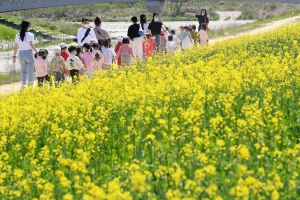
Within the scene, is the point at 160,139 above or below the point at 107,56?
above

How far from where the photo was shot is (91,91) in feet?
37.4

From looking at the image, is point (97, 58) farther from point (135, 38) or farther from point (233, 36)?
point (233, 36)

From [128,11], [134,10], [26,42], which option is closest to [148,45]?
[26,42]

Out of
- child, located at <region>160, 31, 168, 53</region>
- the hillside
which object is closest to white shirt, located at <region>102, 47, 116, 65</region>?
child, located at <region>160, 31, 168, 53</region>

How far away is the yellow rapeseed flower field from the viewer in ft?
20.5

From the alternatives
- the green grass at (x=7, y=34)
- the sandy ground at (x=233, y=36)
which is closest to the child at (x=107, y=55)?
the sandy ground at (x=233, y=36)

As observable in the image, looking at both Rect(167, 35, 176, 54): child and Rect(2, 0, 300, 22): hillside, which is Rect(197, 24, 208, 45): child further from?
Rect(2, 0, 300, 22): hillside

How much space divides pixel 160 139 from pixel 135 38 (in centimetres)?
1024

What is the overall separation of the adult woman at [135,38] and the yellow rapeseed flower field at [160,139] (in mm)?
4796

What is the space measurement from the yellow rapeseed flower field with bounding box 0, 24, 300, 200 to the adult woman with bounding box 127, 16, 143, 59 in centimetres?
480

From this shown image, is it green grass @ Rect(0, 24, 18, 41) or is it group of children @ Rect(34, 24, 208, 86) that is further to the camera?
green grass @ Rect(0, 24, 18, 41)

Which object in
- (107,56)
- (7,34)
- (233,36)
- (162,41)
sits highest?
(107,56)

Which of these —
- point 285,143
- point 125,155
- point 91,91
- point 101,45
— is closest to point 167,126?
point 125,155

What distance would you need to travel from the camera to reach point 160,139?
27.6 ft
